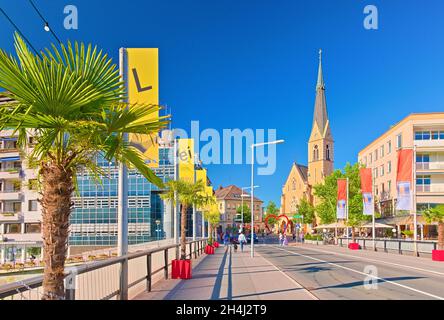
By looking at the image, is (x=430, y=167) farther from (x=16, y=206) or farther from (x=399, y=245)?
(x=16, y=206)

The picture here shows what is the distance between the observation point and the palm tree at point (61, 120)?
5.22 metres

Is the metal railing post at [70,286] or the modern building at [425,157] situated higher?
the modern building at [425,157]

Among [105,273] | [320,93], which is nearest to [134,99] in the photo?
[105,273]

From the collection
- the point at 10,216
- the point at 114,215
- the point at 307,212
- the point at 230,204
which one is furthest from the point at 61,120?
the point at 230,204

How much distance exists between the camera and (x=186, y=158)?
23.3 meters

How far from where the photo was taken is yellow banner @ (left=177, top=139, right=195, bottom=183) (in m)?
22.4

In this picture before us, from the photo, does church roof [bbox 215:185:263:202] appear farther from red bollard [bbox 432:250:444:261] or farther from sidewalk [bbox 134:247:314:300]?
sidewalk [bbox 134:247:314:300]

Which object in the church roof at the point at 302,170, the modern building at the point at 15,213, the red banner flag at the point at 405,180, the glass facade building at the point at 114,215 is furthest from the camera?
the church roof at the point at 302,170

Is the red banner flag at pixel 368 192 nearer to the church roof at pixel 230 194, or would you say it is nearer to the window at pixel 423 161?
the window at pixel 423 161

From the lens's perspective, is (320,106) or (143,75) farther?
(320,106)

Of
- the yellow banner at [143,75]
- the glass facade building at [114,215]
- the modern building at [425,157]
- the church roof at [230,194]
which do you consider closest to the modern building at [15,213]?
the glass facade building at [114,215]

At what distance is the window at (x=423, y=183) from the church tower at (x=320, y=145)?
63766 millimetres

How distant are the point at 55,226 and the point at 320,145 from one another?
12002 cm
